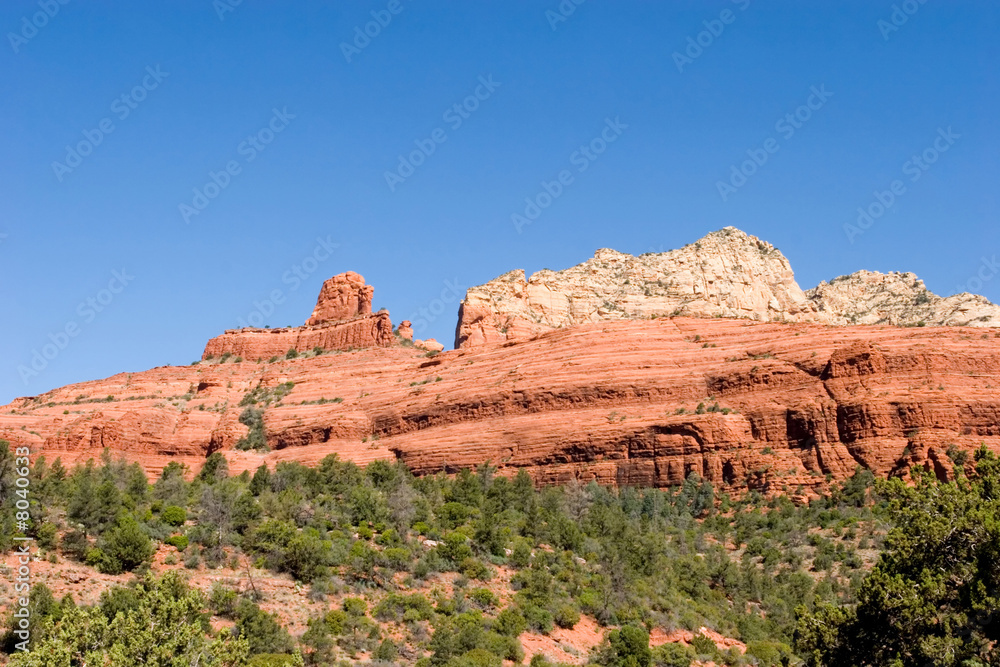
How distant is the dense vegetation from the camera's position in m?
23.8

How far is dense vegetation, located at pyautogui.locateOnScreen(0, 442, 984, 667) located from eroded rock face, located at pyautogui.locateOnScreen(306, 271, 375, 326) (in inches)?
1596

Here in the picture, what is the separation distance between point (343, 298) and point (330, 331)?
6374 mm

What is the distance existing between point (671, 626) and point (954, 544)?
44.5 ft

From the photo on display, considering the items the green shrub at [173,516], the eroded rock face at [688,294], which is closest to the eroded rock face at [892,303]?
the eroded rock face at [688,294]

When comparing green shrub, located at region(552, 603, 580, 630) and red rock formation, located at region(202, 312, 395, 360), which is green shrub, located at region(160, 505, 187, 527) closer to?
green shrub, located at region(552, 603, 580, 630)

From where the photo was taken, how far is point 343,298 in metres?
Answer: 94.6

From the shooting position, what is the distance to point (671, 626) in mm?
35594

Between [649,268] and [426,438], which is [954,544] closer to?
[426,438]

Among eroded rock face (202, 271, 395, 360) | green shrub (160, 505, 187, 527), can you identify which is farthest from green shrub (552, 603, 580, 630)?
eroded rock face (202, 271, 395, 360)

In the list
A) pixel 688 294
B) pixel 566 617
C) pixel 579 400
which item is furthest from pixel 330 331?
pixel 566 617

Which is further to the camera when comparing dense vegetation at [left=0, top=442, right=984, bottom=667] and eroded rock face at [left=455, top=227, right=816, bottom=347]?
eroded rock face at [left=455, top=227, right=816, bottom=347]

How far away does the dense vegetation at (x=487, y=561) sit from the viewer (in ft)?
78.0

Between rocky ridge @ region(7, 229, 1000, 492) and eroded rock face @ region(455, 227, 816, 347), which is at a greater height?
eroded rock face @ region(455, 227, 816, 347)

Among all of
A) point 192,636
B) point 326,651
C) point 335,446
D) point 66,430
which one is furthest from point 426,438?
point 192,636
